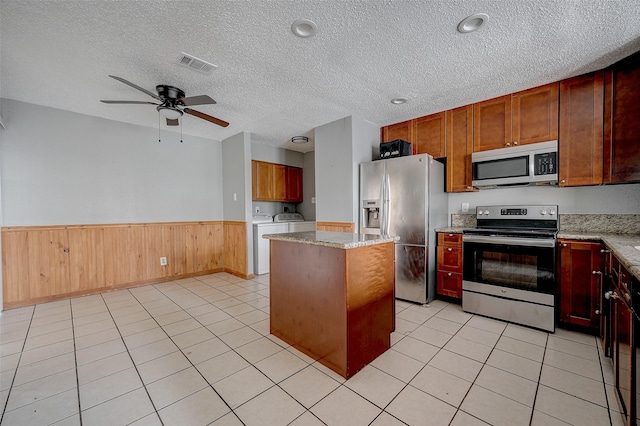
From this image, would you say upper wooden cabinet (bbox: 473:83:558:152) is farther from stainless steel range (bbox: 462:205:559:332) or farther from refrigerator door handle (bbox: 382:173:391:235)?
refrigerator door handle (bbox: 382:173:391:235)

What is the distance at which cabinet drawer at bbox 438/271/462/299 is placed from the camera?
312cm

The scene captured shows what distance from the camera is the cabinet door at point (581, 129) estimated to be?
2.51 meters

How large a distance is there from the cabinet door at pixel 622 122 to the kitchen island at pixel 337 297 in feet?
7.41

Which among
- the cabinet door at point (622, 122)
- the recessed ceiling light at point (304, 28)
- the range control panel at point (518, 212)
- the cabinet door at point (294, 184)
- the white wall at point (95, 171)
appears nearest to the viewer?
the recessed ceiling light at point (304, 28)

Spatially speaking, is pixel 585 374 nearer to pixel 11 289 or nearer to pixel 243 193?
pixel 243 193

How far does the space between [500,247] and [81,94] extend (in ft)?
16.0

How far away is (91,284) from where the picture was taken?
12.1 feet

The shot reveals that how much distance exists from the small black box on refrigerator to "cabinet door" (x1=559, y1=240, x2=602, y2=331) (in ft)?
6.06

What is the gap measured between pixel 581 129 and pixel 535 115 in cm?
42

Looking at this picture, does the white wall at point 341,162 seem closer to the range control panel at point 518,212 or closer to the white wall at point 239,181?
the white wall at point 239,181

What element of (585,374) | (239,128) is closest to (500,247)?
(585,374)

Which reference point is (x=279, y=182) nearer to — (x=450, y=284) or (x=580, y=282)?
(x=450, y=284)

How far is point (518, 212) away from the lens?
3.02 meters

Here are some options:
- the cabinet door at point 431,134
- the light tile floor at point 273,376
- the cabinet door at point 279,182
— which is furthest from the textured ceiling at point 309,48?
the light tile floor at point 273,376
